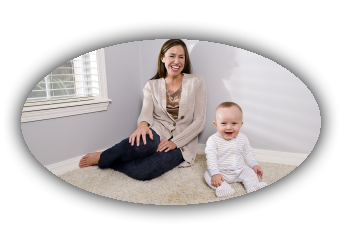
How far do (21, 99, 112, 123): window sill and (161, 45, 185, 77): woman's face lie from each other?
0.38 meters

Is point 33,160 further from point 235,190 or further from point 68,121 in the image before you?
point 235,190

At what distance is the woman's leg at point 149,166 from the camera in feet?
3.30

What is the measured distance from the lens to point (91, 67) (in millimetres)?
1258

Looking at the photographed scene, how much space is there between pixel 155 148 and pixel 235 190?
37 centimetres

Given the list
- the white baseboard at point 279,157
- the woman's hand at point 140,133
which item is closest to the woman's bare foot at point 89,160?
the woman's hand at point 140,133

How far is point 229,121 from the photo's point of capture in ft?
2.93

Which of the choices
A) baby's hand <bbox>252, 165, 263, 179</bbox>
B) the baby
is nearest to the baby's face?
the baby

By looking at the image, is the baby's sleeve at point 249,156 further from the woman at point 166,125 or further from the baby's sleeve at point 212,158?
the woman at point 166,125

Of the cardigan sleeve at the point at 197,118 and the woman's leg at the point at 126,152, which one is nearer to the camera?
the woman's leg at the point at 126,152

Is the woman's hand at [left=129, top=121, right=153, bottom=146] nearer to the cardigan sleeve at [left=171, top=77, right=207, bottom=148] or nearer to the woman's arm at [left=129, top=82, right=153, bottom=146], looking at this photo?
the woman's arm at [left=129, top=82, right=153, bottom=146]

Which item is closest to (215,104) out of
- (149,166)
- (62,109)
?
(149,166)

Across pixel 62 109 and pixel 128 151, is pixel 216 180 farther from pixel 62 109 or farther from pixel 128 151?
pixel 62 109
